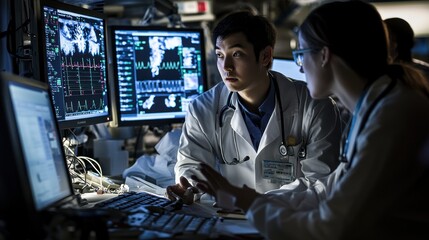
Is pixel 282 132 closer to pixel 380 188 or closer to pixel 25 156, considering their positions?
pixel 380 188

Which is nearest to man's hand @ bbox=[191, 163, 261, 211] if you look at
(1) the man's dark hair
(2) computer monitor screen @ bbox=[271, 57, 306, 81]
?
(1) the man's dark hair

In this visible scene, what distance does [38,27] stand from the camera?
1.81 m

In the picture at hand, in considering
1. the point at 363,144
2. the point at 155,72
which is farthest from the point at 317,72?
the point at 155,72

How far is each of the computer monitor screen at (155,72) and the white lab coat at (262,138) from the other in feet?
1.28

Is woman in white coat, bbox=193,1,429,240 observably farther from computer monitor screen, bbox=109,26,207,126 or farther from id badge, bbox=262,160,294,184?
computer monitor screen, bbox=109,26,207,126

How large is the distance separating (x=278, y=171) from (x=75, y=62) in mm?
857

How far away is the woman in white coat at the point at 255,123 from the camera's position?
2.10 metres

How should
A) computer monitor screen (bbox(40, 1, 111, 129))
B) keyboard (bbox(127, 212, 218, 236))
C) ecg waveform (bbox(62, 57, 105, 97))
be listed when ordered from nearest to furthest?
keyboard (bbox(127, 212, 218, 236)) → computer monitor screen (bbox(40, 1, 111, 129)) → ecg waveform (bbox(62, 57, 105, 97))

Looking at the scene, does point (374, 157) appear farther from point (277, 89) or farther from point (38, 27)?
point (38, 27)

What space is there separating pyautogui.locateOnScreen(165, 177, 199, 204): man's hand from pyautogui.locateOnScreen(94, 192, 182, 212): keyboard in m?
0.08

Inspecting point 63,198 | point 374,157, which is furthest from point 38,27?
point 374,157

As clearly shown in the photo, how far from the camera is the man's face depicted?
2.16m

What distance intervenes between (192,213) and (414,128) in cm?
79

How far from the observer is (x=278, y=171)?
2121mm
